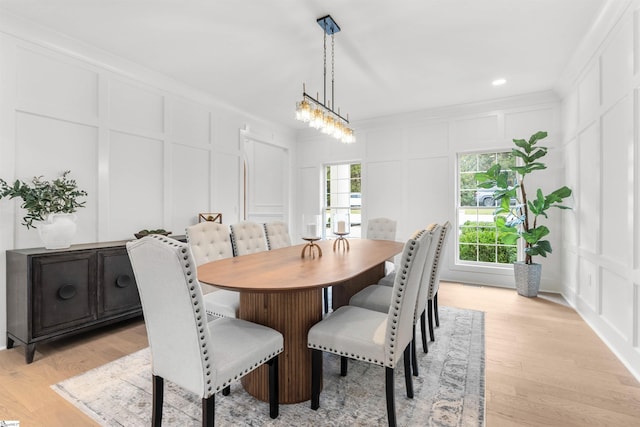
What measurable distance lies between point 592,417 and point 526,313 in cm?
187

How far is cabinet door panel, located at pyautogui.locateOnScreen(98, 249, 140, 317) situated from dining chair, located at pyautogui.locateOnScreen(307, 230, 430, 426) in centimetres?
220

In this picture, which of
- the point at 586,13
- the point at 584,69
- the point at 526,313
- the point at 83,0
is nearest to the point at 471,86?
the point at 584,69

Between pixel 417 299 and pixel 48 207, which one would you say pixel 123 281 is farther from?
pixel 417 299

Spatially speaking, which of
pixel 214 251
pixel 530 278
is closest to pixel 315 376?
pixel 214 251

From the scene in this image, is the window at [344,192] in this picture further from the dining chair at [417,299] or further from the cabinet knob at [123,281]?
the cabinet knob at [123,281]

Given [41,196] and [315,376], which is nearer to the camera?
[315,376]

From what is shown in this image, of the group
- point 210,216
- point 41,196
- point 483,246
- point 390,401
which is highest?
point 41,196

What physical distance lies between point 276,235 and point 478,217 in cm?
326

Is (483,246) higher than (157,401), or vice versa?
(483,246)

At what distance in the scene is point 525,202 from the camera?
162 inches

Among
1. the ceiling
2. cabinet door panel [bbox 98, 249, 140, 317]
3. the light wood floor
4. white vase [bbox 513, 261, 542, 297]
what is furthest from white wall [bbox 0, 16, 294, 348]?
white vase [bbox 513, 261, 542, 297]

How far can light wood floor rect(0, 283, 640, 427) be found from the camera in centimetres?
176

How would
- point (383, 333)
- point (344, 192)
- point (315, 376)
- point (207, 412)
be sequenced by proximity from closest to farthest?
point (207, 412) → point (383, 333) → point (315, 376) → point (344, 192)

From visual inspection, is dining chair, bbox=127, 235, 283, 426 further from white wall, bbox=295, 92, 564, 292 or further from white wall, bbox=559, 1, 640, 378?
white wall, bbox=295, 92, 564, 292
